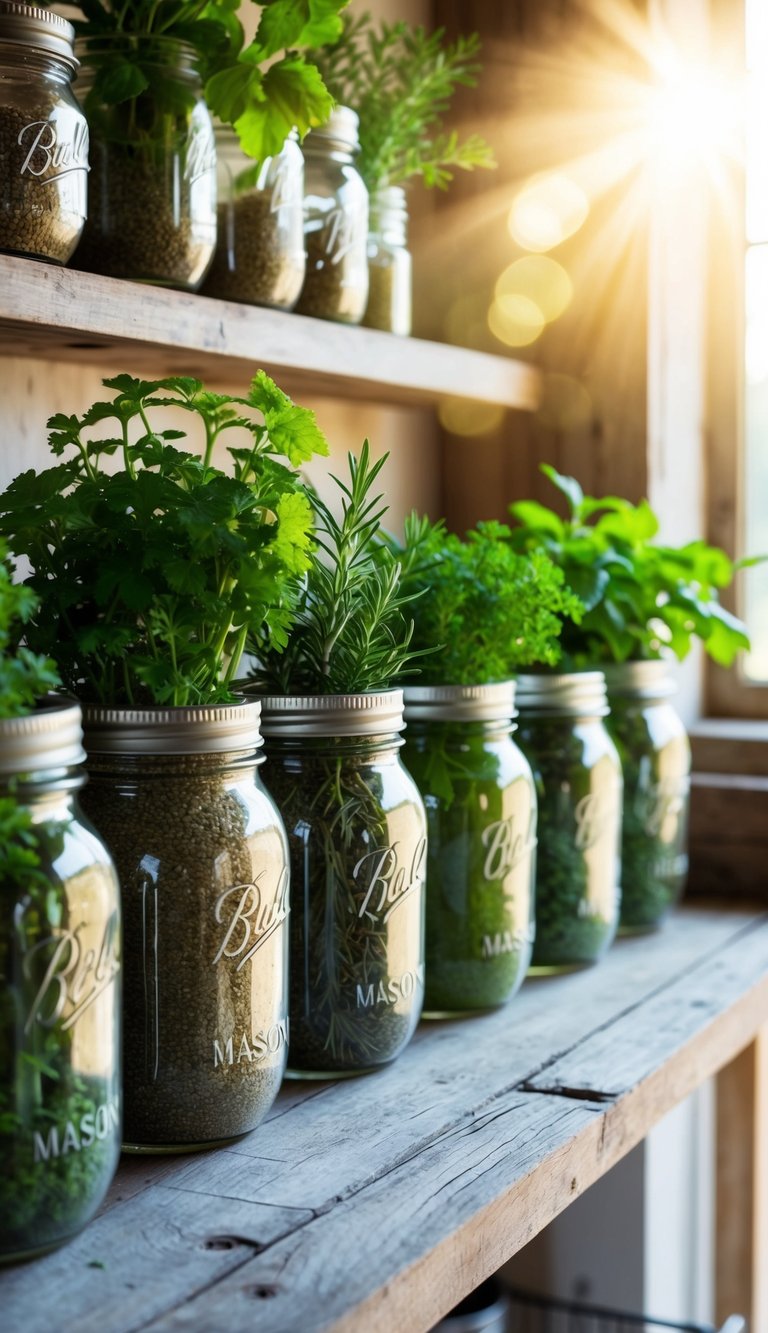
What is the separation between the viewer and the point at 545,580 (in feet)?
3.67

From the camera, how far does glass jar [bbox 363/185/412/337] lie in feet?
4.38

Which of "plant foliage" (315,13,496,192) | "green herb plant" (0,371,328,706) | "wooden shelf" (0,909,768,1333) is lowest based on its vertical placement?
"wooden shelf" (0,909,768,1333)

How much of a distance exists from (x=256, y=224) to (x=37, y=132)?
10.2 inches

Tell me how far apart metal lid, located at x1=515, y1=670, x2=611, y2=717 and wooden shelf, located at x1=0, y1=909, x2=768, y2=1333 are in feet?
0.83

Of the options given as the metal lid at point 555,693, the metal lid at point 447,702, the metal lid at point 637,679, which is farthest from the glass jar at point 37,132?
the metal lid at point 637,679

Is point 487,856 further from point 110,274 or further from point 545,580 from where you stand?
point 110,274

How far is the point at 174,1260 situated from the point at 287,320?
0.73 m

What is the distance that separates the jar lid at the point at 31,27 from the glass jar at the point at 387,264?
0.47 metres

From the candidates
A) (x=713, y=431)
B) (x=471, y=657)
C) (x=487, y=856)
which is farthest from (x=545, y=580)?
(x=713, y=431)

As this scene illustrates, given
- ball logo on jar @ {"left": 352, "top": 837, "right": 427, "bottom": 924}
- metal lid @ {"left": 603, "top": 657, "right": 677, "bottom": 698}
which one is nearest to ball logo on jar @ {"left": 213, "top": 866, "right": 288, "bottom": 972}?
ball logo on jar @ {"left": 352, "top": 837, "right": 427, "bottom": 924}

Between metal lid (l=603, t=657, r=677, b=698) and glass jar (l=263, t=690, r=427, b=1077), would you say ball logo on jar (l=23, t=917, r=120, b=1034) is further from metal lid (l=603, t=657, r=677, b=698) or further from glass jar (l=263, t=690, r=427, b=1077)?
metal lid (l=603, t=657, r=677, b=698)

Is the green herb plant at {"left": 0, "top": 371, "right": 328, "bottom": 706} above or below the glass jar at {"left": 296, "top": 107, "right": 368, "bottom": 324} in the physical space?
below

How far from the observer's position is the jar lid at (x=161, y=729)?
33.1 inches

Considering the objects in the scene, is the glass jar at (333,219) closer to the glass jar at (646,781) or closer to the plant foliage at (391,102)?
the plant foliage at (391,102)
